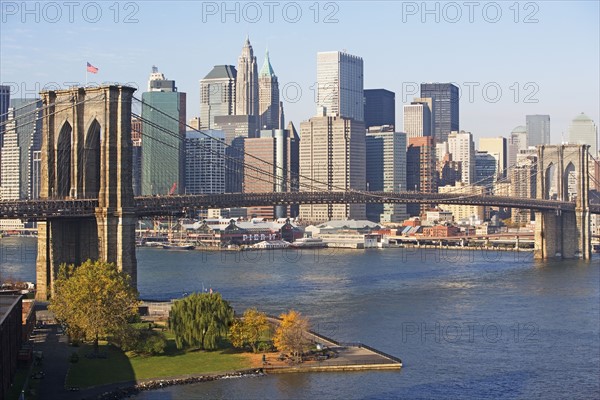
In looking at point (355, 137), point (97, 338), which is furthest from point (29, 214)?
point (355, 137)

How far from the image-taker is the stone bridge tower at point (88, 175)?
145 feet

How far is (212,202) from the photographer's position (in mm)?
56500

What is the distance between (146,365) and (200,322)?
2.89 m

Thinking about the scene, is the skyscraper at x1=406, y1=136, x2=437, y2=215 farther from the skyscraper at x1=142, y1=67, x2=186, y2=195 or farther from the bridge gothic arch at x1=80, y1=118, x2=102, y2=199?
the bridge gothic arch at x1=80, y1=118, x2=102, y2=199

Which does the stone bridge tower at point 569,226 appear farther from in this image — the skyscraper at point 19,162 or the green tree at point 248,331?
the skyscraper at point 19,162

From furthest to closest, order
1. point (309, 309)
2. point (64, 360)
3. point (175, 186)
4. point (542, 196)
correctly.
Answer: point (175, 186) < point (542, 196) < point (309, 309) < point (64, 360)

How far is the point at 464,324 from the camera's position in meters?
43.1

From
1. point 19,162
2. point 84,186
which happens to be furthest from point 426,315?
point 19,162

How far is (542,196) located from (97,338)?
70.7m

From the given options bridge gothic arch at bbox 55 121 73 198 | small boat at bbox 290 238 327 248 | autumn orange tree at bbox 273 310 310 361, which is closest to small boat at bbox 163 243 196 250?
small boat at bbox 290 238 327 248

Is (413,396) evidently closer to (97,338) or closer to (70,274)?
(97,338)

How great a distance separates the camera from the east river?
31.0 m

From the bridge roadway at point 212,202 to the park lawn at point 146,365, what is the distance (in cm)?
986

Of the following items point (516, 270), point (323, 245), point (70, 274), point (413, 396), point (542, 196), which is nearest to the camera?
point (413, 396)
